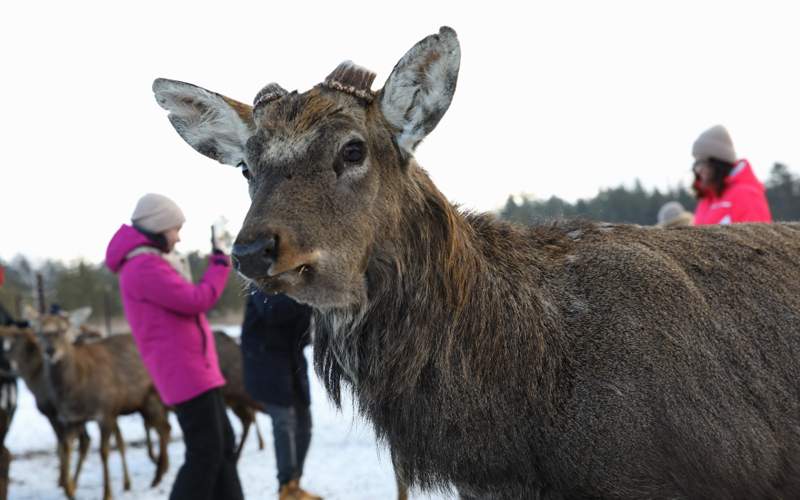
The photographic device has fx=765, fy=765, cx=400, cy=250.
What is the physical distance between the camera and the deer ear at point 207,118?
10.8ft

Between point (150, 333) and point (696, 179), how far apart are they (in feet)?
13.1

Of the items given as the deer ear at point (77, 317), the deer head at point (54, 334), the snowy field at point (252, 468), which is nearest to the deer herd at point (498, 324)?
the snowy field at point (252, 468)

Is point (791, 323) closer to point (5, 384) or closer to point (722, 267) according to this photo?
point (722, 267)

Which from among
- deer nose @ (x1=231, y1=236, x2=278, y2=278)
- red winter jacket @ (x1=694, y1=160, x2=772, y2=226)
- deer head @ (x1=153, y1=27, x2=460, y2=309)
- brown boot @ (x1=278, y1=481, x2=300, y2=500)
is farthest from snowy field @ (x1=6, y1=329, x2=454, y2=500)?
deer nose @ (x1=231, y1=236, x2=278, y2=278)

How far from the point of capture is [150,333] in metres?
5.29

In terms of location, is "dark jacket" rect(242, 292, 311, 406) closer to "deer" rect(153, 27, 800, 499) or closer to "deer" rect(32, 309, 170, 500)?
"deer" rect(153, 27, 800, 499)

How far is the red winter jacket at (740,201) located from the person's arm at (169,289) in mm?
3455

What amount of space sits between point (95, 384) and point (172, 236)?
5.12 m

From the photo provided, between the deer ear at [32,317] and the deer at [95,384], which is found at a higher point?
the deer ear at [32,317]

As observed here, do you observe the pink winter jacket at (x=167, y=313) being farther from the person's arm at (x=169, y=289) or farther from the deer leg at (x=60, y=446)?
the deer leg at (x=60, y=446)

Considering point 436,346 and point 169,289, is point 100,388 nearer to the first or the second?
point 169,289

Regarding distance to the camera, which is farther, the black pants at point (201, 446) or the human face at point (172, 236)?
the human face at point (172, 236)

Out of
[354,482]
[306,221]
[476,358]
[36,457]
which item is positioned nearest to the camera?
[306,221]

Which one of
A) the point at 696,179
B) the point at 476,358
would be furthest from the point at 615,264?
the point at 696,179
